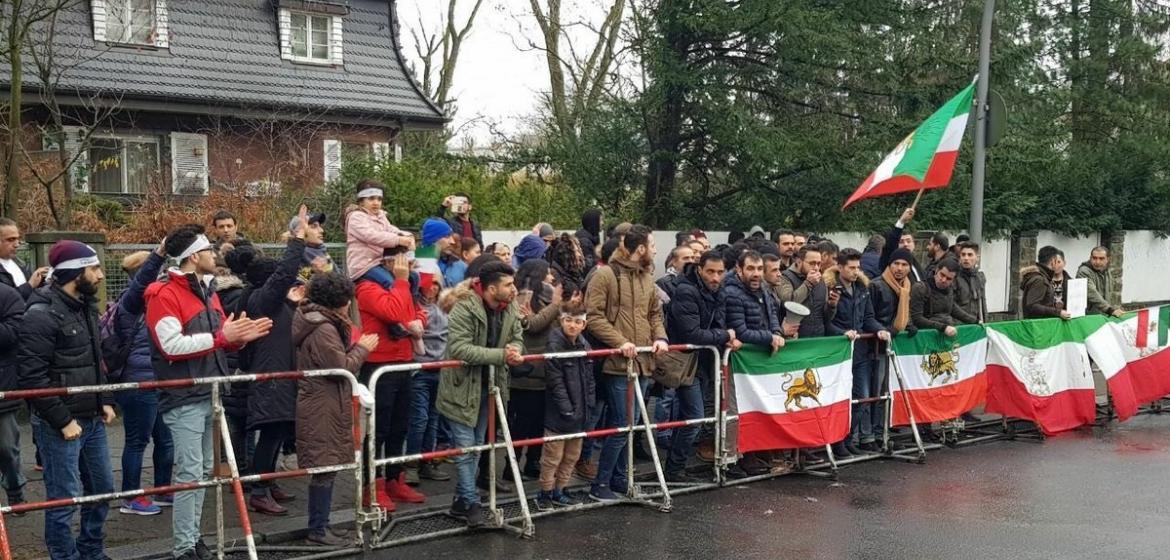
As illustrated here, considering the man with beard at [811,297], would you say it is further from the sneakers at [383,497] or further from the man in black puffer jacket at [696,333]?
the sneakers at [383,497]

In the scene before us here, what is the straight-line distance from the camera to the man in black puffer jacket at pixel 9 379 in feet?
20.1

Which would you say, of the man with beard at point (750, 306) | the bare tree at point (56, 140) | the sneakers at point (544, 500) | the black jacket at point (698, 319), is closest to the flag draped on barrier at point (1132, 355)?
the man with beard at point (750, 306)

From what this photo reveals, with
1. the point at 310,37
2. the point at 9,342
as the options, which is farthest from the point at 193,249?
the point at 310,37

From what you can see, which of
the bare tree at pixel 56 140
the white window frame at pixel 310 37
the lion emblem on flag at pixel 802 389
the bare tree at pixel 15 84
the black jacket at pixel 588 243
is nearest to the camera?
the lion emblem on flag at pixel 802 389

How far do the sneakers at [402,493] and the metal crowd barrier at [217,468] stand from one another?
1250 mm

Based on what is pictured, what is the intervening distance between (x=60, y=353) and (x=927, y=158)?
29.0 ft

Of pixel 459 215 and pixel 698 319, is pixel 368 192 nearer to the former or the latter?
pixel 698 319

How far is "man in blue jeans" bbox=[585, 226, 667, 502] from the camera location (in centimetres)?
815

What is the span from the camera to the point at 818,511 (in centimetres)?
807

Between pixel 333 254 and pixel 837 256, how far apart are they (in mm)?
5735

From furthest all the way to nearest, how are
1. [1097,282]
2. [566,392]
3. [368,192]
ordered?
[1097,282], [368,192], [566,392]

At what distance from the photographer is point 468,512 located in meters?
7.38

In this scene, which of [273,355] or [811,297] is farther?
[811,297]

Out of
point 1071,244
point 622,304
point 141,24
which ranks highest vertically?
point 141,24
